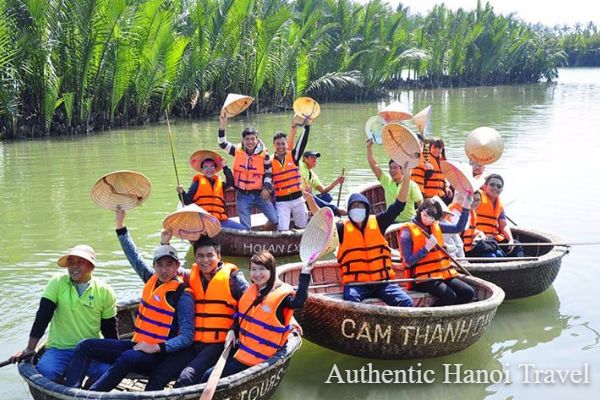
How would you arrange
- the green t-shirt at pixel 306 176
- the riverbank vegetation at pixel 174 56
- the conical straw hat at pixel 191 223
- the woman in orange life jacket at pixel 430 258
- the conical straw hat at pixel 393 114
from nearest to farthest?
the conical straw hat at pixel 191 223, the woman in orange life jacket at pixel 430 258, the conical straw hat at pixel 393 114, the green t-shirt at pixel 306 176, the riverbank vegetation at pixel 174 56

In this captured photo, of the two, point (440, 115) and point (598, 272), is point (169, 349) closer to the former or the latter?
point (598, 272)

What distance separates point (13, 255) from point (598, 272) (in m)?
6.52

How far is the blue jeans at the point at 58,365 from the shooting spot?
4480 millimetres

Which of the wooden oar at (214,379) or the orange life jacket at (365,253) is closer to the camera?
the wooden oar at (214,379)

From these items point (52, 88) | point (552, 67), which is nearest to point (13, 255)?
point (52, 88)

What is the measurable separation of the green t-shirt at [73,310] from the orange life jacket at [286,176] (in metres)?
3.96

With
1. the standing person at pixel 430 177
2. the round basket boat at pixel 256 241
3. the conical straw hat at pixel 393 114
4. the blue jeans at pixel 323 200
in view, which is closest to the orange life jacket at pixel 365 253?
the round basket boat at pixel 256 241

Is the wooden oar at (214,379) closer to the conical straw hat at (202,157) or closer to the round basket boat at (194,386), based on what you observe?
the round basket boat at (194,386)

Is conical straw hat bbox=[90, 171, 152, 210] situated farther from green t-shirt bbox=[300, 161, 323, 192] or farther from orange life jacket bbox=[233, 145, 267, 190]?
green t-shirt bbox=[300, 161, 323, 192]

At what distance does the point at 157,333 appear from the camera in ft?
15.3

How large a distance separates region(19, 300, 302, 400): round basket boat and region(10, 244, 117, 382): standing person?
0.17m

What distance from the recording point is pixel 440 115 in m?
25.5

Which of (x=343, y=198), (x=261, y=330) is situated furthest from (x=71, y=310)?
(x=343, y=198)

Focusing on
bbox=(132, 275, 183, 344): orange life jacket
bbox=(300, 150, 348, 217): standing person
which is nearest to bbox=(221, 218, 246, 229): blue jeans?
bbox=(300, 150, 348, 217): standing person
